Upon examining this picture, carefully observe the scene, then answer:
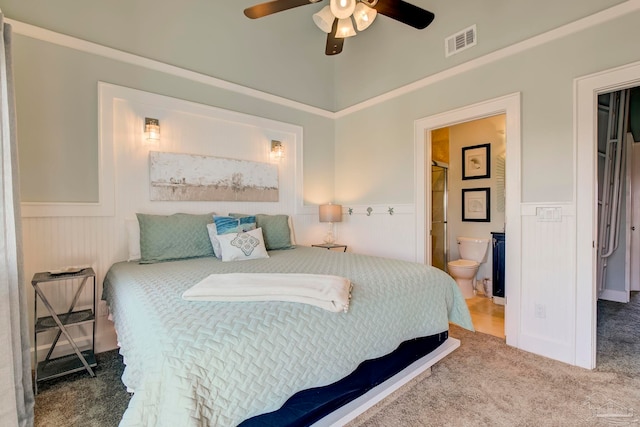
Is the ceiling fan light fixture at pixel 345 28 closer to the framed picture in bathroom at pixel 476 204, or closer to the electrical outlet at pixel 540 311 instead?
the electrical outlet at pixel 540 311

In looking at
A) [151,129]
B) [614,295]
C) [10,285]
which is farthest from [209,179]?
[614,295]

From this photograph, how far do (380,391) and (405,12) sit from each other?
98.0 inches

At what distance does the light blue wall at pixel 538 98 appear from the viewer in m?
2.09

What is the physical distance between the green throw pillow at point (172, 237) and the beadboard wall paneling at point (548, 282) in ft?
9.05

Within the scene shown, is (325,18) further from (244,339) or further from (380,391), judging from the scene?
(380,391)

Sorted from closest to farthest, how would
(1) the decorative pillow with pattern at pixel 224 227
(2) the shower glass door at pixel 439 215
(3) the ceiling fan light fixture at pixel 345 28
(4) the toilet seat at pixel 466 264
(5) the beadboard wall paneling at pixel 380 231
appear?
(3) the ceiling fan light fixture at pixel 345 28
(1) the decorative pillow with pattern at pixel 224 227
(5) the beadboard wall paneling at pixel 380 231
(4) the toilet seat at pixel 466 264
(2) the shower glass door at pixel 439 215

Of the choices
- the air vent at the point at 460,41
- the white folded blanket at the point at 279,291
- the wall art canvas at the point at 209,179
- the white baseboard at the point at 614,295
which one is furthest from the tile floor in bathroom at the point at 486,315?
the air vent at the point at 460,41

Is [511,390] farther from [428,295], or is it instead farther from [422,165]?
[422,165]

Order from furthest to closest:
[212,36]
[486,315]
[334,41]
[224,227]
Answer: [486,315] < [212,36] < [224,227] < [334,41]

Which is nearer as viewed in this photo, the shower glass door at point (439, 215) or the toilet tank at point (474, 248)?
the toilet tank at point (474, 248)

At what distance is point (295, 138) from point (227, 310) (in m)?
2.89

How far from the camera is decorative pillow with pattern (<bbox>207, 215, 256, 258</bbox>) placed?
2.62 metres

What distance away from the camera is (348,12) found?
79.0 inches

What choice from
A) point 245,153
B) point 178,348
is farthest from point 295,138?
point 178,348
